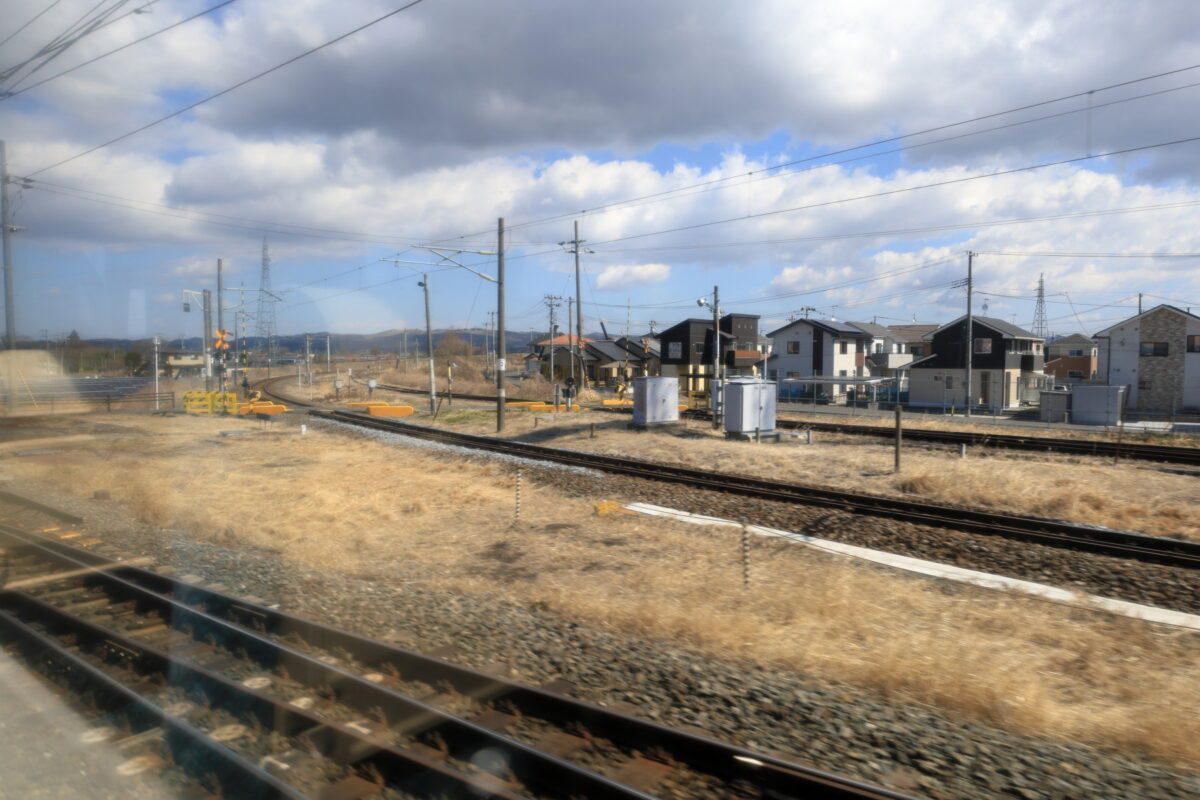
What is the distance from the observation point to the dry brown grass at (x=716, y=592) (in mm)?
5426

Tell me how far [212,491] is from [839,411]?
32.7 metres

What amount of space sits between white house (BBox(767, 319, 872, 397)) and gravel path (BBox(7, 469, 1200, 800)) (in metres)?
47.9

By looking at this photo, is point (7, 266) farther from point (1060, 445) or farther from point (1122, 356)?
point (1122, 356)

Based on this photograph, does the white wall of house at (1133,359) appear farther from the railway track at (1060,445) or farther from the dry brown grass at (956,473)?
the dry brown grass at (956,473)

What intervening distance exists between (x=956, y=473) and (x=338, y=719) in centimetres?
1361

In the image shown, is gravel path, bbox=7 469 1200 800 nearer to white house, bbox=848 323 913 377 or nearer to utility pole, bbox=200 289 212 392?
utility pole, bbox=200 289 212 392

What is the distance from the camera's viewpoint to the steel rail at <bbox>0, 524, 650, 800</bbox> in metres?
4.02

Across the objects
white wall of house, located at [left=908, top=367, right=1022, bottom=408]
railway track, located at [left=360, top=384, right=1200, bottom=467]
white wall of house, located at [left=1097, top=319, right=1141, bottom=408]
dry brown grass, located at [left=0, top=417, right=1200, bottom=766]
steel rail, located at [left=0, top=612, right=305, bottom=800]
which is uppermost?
white wall of house, located at [left=1097, top=319, right=1141, bottom=408]

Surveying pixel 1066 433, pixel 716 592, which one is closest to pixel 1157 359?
pixel 1066 433

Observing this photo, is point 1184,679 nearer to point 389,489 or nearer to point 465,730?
point 465,730

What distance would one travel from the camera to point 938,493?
14.1 metres

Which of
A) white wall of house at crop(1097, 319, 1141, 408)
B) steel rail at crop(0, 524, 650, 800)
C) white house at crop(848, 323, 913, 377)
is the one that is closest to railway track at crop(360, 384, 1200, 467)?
steel rail at crop(0, 524, 650, 800)

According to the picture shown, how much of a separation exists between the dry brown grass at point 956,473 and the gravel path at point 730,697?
8.95 meters

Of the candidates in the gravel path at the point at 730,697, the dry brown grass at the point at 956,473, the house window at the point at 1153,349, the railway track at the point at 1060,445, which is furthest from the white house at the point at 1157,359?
the gravel path at the point at 730,697
